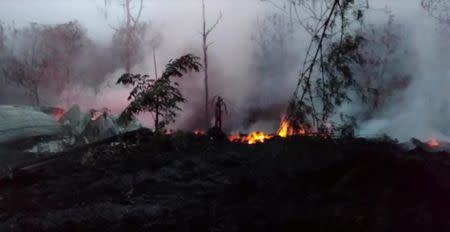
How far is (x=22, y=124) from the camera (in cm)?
1467

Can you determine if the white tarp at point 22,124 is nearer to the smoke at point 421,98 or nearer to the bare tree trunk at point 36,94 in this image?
the bare tree trunk at point 36,94

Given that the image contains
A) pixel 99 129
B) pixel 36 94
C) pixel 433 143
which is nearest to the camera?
pixel 433 143

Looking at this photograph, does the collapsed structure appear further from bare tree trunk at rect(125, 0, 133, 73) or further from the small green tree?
bare tree trunk at rect(125, 0, 133, 73)

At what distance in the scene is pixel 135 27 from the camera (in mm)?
24609

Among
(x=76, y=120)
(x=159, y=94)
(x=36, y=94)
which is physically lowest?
(x=76, y=120)

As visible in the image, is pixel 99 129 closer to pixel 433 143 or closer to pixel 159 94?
pixel 159 94

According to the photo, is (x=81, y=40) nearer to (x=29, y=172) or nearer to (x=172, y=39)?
(x=172, y=39)

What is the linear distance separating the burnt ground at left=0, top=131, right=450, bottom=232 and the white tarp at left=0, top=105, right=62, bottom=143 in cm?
418

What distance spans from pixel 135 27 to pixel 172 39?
1873 mm

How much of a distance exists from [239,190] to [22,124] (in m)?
8.83

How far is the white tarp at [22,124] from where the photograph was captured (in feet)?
47.3

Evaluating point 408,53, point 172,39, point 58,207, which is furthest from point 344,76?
point 172,39

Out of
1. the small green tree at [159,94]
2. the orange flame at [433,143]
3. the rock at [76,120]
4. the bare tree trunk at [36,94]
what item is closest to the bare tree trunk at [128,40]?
the bare tree trunk at [36,94]

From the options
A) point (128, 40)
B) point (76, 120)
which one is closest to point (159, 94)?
point (76, 120)
